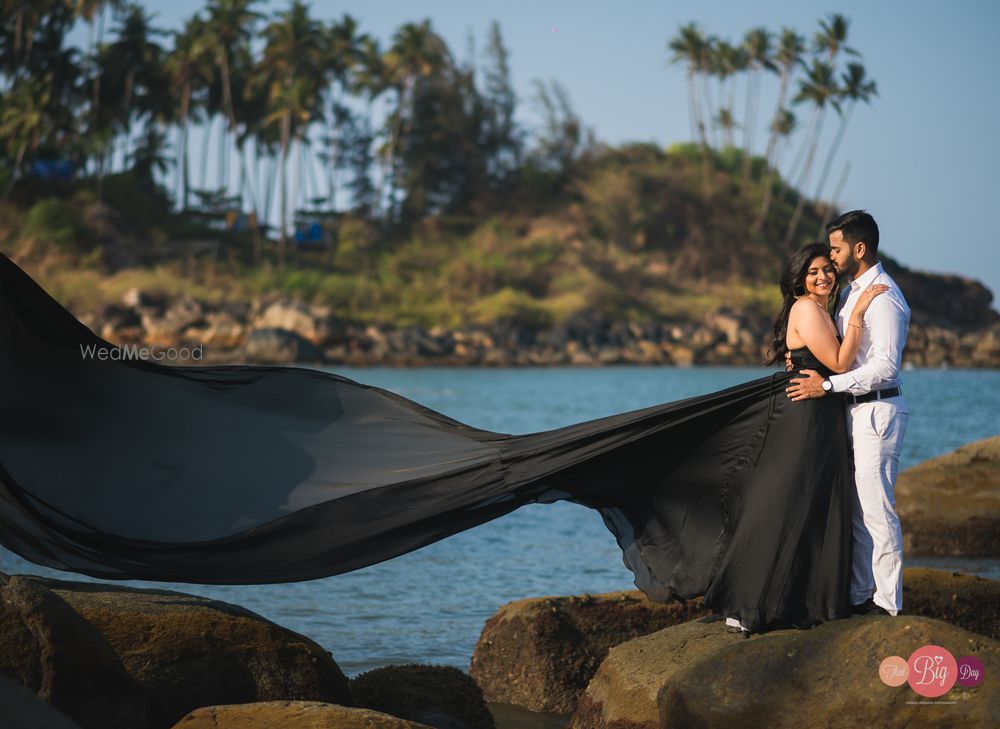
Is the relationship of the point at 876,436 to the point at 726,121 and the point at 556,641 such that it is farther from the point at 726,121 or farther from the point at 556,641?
the point at 726,121

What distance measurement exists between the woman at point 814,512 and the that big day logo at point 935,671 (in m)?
0.56

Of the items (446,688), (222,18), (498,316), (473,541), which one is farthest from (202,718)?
(222,18)

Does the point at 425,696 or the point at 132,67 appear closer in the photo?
the point at 425,696

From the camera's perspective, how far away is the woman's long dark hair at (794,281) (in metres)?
5.27

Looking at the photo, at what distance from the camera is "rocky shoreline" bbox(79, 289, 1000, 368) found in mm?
47688

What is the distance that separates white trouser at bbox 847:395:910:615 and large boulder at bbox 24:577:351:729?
8.07 feet

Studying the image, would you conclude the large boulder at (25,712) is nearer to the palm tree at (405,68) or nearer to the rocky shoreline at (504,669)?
the rocky shoreline at (504,669)

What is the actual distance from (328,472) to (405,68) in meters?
62.1

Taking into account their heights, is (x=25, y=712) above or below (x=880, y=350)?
below

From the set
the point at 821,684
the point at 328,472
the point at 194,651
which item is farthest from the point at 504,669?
the point at 821,684

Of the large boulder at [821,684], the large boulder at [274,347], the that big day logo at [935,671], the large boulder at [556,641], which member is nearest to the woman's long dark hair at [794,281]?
the large boulder at [821,684]

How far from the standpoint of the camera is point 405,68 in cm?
6531

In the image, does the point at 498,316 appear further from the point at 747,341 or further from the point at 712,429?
the point at 712,429

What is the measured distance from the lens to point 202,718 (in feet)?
13.2
